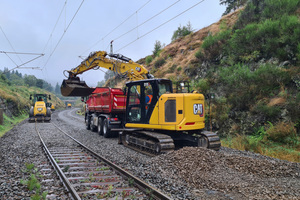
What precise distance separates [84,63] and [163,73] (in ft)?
33.0

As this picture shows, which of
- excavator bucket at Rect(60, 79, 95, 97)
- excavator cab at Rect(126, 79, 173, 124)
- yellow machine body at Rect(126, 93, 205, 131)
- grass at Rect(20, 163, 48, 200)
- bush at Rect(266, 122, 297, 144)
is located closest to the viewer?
grass at Rect(20, 163, 48, 200)

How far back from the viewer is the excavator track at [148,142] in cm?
820

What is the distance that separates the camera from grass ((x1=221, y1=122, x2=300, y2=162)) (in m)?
8.49

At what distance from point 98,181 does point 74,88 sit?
33.7 ft

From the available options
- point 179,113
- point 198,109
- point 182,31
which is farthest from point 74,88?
point 182,31

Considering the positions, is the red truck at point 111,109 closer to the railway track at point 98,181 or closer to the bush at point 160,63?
the railway track at point 98,181

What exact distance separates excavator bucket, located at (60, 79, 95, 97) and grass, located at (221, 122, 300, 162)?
10218 millimetres

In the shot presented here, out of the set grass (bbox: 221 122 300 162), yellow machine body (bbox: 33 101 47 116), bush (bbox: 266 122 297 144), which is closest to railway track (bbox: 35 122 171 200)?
grass (bbox: 221 122 300 162)

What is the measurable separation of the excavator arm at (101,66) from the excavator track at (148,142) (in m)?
3.57

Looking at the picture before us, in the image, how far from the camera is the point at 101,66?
1461 centimetres

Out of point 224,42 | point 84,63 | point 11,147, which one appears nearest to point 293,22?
point 224,42

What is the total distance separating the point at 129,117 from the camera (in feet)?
34.9

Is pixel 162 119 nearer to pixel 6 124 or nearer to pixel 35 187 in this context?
pixel 35 187

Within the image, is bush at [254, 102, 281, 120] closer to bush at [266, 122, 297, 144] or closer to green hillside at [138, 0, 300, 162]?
green hillside at [138, 0, 300, 162]
